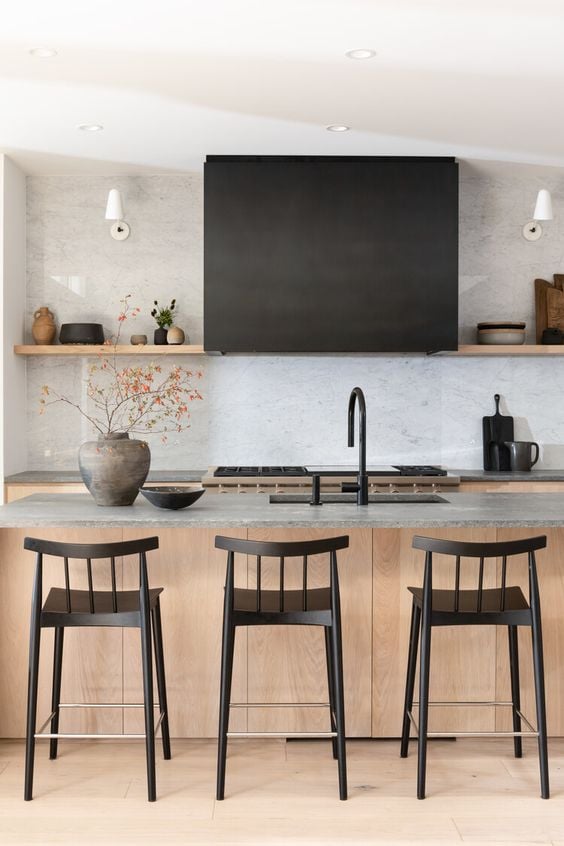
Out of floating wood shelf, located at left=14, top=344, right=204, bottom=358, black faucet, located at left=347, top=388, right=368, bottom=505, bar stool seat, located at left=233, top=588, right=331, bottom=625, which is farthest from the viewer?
floating wood shelf, located at left=14, top=344, right=204, bottom=358

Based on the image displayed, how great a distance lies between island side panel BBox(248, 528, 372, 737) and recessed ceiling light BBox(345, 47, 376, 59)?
1.87 metres

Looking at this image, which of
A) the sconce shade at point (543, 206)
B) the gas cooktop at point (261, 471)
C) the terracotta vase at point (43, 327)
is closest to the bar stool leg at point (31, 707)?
the gas cooktop at point (261, 471)

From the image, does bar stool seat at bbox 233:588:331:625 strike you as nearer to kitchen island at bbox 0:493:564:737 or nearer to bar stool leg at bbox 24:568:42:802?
kitchen island at bbox 0:493:564:737

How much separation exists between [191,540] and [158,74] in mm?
1945

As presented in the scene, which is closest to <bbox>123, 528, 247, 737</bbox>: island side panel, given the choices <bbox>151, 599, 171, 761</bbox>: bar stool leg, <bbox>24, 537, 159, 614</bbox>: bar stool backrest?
<bbox>151, 599, 171, 761</bbox>: bar stool leg

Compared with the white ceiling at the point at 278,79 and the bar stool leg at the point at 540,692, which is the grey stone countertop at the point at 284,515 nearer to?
the bar stool leg at the point at 540,692

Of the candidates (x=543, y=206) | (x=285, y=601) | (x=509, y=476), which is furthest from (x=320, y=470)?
(x=285, y=601)

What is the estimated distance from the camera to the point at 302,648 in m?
3.35

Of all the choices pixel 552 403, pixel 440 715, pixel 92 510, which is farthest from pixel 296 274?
pixel 440 715

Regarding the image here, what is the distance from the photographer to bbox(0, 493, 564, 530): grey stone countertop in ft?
9.71

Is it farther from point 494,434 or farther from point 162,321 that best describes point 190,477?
point 494,434

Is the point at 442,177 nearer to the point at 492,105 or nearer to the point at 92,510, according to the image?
the point at 492,105

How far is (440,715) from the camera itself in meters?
3.36

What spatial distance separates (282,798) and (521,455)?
287 cm
